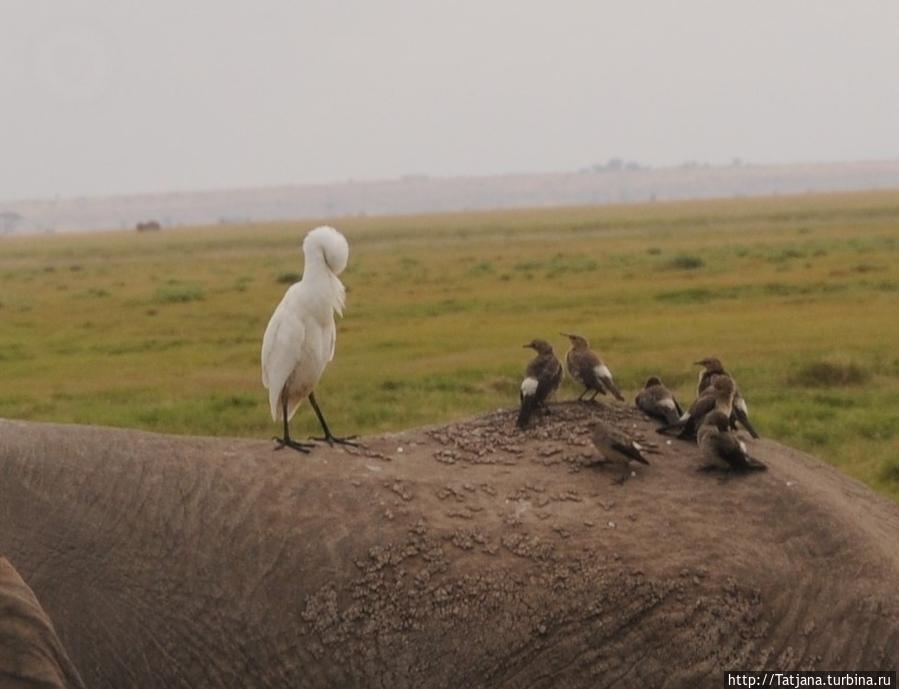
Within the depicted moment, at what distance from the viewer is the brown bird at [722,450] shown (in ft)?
17.3

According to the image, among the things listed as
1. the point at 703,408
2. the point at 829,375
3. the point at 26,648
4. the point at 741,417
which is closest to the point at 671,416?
the point at 703,408

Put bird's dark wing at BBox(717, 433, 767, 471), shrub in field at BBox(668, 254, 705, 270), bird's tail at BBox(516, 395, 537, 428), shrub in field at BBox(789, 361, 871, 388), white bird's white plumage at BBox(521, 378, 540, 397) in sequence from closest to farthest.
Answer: bird's dark wing at BBox(717, 433, 767, 471)
bird's tail at BBox(516, 395, 537, 428)
white bird's white plumage at BBox(521, 378, 540, 397)
shrub in field at BBox(789, 361, 871, 388)
shrub in field at BBox(668, 254, 705, 270)

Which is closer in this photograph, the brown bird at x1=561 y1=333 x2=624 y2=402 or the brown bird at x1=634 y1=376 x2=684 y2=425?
the brown bird at x1=634 y1=376 x2=684 y2=425

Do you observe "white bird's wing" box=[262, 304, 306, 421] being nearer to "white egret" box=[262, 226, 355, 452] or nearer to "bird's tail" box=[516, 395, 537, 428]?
"white egret" box=[262, 226, 355, 452]

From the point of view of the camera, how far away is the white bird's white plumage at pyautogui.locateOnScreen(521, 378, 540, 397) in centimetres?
618

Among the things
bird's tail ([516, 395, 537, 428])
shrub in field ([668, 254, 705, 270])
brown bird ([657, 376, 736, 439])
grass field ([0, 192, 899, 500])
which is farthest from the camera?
shrub in field ([668, 254, 705, 270])

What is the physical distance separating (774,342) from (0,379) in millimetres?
11172

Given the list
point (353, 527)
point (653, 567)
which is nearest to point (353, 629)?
point (353, 527)

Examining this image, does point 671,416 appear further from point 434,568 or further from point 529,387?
point 434,568

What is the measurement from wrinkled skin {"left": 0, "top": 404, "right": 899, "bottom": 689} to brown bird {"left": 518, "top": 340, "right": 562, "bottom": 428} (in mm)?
591

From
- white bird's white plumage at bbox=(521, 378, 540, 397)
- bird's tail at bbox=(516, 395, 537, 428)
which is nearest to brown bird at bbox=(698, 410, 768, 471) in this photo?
bird's tail at bbox=(516, 395, 537, 428)

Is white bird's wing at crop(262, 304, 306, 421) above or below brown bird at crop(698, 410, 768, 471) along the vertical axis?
above

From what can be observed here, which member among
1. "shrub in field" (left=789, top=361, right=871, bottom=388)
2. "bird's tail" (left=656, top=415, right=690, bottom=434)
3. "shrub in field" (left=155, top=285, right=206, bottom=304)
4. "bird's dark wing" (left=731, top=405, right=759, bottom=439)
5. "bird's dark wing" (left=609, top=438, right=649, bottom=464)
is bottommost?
"shrub in field" (left=155, top=285, right=206, bottom=304)

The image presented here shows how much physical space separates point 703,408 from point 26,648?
3.26m
